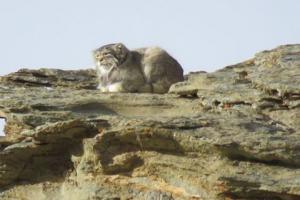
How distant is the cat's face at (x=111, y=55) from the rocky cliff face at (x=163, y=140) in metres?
2.20

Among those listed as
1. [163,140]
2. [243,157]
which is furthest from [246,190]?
[163,140]

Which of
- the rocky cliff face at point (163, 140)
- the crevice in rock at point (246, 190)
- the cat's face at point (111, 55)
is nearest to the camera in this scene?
the crevice in rock at point (246, 190)

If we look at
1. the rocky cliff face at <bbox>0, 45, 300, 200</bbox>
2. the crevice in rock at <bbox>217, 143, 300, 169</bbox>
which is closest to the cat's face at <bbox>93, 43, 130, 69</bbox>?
the rocky cliff face at <bbox>0, 45, 300, 200</bbox>

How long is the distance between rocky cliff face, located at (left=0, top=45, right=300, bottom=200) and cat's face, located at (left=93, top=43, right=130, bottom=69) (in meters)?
2.20

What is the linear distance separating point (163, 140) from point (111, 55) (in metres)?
6.08

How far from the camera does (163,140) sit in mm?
16531

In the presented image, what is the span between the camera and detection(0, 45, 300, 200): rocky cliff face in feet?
52.9

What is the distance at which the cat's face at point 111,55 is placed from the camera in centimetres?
2208

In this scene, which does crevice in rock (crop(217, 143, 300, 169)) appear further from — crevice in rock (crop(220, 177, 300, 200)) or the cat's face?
the cat's face

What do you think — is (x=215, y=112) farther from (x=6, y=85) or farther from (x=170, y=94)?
(x=6, y=85)

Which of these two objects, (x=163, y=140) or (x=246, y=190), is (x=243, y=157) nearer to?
(x=246, y=190)

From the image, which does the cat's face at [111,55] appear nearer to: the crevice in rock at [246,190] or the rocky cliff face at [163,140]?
the rocky cliff face at [163,140]

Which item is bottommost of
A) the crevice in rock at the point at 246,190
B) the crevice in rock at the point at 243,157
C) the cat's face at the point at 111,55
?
the crevice in rock at the point at 246,190

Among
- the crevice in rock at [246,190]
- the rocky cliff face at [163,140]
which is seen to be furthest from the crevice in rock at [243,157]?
the crevice in rock at [246,190]
